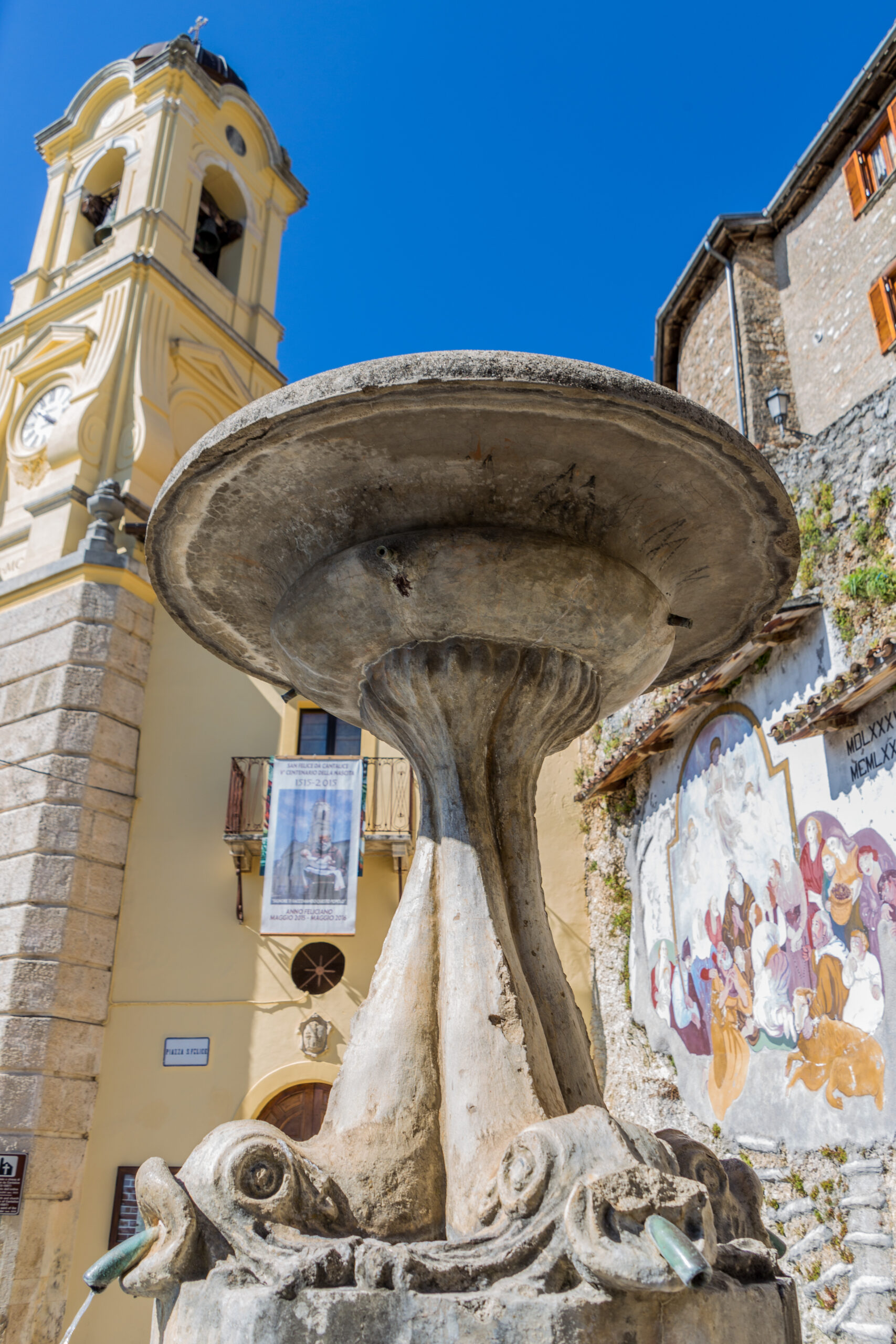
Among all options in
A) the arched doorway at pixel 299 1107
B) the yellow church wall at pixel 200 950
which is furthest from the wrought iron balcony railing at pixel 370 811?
the arched doorway at pixel 299 1107

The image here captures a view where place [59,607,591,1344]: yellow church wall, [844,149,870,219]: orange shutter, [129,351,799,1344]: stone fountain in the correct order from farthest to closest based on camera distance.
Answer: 1. [844,149,870,219]: orange shutter
2. [59,607,591,1344]: yellow church wall
3. [129,351,799,1344]: stone fountain

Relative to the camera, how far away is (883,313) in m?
12.0

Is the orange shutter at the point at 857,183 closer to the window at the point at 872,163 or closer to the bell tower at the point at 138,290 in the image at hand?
the window at the point at 872,163

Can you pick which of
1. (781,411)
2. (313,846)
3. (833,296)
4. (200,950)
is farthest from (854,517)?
(200,950)

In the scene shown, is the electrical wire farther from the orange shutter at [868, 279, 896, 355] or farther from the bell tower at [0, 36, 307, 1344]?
the orange shutter at [868, 279, 896, 355]

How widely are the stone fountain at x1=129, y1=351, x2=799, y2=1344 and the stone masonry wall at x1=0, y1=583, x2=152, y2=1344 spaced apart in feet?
25.1

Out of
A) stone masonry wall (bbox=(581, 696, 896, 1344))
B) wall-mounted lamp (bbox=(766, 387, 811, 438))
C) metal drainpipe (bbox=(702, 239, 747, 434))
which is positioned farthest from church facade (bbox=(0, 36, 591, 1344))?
metal drainpipe (bbox=(702, 239, 747, 434))

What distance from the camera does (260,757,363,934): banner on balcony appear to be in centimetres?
1000

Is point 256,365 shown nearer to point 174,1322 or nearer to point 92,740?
point 92,740

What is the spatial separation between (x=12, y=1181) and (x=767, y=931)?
7145mm

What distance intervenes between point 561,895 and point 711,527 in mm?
8653

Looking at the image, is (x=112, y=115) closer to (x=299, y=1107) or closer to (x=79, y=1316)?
(x=299, y=1107)

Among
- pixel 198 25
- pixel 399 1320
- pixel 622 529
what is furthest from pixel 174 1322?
pixel 198 25

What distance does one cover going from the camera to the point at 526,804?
325 cm
